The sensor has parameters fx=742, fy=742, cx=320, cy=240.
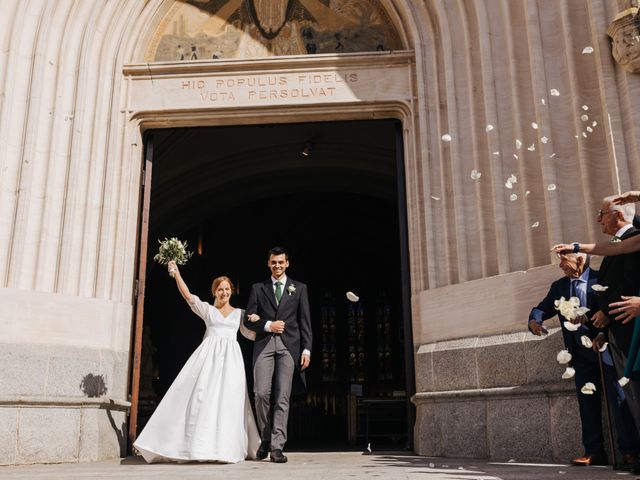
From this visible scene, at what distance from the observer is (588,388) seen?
4.74 metres

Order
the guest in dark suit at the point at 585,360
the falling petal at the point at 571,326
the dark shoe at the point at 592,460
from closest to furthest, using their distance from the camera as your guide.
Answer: the falling petal at the point at 571,326 → the guest in dark suit at the point at 585,360 → the dark shoe at the point at 592,460

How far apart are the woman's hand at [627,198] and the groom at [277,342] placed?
9.73 ft

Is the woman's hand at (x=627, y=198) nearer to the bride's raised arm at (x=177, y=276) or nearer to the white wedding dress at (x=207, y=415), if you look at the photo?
the white wedding dress at (x=207, y=415)

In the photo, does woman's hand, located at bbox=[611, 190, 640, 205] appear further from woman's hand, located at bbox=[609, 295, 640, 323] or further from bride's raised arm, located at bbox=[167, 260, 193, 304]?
bride's raised arm, located at bbox=[167, 260, 193, 304]

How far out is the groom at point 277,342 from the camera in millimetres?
6215

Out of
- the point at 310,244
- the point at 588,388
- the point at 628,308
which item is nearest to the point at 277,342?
the point at 588,388

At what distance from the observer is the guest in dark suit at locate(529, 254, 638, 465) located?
477 centimetres

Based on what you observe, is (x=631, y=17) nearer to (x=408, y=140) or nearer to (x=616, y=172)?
(x=616, y=172)

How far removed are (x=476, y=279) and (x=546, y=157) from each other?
1.22 metres

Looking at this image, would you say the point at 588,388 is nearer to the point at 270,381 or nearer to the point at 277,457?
the point at 277,457

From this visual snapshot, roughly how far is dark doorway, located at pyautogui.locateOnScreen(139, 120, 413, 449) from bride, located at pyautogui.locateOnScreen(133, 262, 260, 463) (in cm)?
174

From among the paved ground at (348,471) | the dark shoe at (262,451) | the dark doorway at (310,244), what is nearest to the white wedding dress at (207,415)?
the dark shoe at (262,451)

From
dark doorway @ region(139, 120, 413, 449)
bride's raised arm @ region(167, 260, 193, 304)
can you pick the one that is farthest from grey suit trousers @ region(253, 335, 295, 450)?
dark doorway @ region(139, 120, 413, 449)

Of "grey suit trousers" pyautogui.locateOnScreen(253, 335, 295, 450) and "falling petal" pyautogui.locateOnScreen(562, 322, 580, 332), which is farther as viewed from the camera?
"grey suit trousers" pyautogui.locateOnScreen(253, 335, 295, 450)
